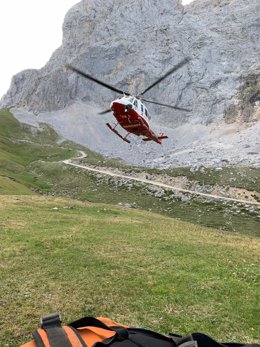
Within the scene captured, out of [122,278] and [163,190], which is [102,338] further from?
[163,190]

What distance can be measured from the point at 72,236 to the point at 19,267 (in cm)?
751

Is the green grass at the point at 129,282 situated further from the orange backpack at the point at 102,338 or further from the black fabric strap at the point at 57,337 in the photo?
the black fabric strap at the point at 57,337

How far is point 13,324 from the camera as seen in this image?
1188 centimetres

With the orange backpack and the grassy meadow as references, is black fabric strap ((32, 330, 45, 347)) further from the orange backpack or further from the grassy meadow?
the grassy meadow

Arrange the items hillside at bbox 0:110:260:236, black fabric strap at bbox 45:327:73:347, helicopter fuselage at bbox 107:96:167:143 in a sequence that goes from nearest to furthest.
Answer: black fabric strap at bbox 45:327:73:347, helicopter fuselage at bbox 107:96:167:143, hillside at bbox 0:110:260:236

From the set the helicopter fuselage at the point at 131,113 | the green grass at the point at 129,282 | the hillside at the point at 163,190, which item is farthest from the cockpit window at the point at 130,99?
the hillside at the point at 163,190

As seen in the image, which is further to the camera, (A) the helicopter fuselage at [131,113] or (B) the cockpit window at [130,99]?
(B) the cockpit window at [130,99]

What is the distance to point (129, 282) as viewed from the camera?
16.3 metres

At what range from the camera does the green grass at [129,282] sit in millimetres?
12883

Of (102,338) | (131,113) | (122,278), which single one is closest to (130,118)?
(131,113)

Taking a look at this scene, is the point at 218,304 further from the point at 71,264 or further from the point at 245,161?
the point at 245,161

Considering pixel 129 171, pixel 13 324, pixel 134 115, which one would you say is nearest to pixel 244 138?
pixel 129 171

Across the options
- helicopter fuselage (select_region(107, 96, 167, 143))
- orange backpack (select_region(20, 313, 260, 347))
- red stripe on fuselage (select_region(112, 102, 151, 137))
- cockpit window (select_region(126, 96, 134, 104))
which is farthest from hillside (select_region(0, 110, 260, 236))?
orange backpack (select_region(20, 313, 260, 347))

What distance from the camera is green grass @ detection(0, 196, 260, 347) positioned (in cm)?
1288
